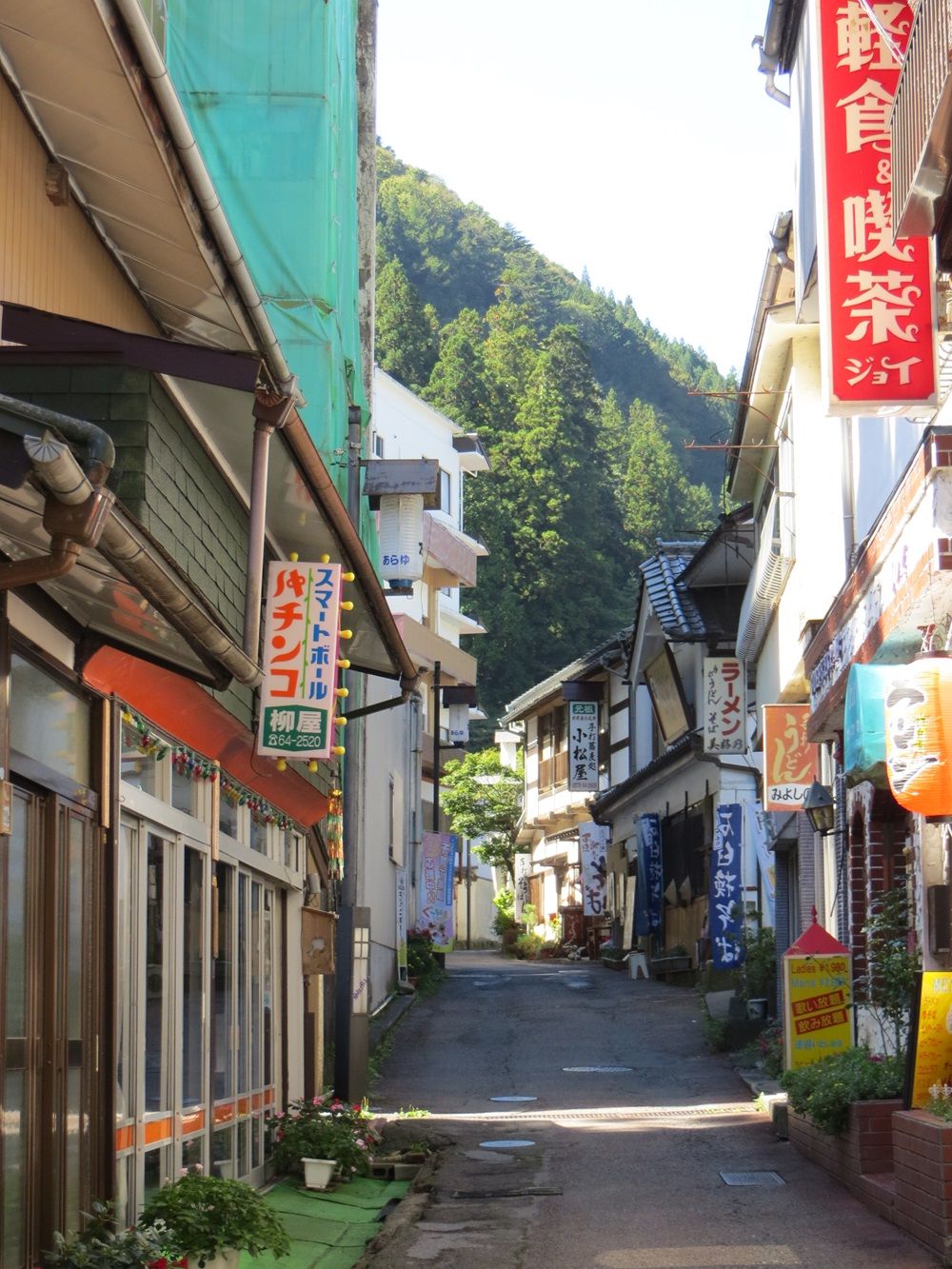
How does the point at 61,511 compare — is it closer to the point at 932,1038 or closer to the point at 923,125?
the point at 923,125

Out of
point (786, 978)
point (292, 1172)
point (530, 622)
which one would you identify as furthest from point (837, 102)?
point (530, 622)

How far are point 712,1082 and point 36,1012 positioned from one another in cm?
1300

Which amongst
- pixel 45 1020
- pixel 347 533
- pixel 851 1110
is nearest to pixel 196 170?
pixel 45 1020

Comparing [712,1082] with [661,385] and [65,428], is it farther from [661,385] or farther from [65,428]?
[661,385]

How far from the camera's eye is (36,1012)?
671 cm

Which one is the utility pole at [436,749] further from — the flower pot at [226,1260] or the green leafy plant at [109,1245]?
the green leafy plant at [109,1245]

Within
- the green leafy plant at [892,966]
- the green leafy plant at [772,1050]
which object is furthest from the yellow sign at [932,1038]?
the green leafy plant at [772,1050]

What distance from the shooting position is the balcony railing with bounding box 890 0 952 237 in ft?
24.4

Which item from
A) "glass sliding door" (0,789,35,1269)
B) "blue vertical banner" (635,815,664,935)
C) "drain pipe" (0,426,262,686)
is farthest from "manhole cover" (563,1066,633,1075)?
"drain pipe" (0,426,262,686)

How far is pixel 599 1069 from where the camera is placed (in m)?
19.9

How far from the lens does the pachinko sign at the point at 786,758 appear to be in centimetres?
1831

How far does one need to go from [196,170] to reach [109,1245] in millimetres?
4863

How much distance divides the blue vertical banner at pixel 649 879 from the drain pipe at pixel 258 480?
984 inches

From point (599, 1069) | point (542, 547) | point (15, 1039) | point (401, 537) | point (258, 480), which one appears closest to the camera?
Result: point (15, 1039)
